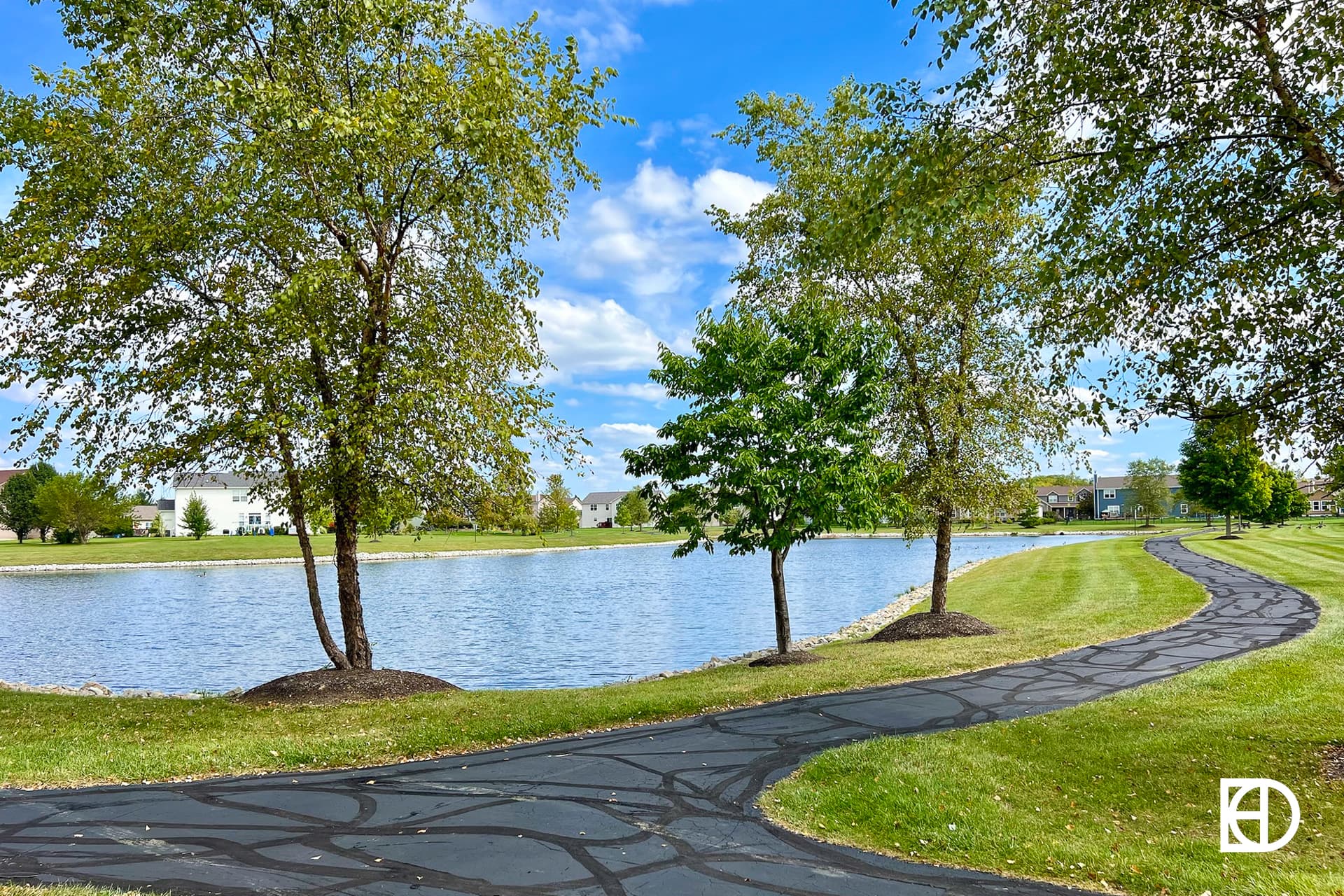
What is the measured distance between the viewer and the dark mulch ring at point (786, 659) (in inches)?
575

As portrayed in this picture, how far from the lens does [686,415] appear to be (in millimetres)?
14469

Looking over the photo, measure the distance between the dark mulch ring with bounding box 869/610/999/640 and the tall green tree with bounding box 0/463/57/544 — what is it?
8958 centimetres

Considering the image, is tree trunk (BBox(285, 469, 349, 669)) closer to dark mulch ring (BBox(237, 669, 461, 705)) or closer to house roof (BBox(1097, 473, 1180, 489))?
dark mulch ring (BBox(237, 669, 461, 705))

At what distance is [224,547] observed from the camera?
71.8m

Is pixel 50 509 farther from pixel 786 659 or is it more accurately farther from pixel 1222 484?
pixel 1222 484

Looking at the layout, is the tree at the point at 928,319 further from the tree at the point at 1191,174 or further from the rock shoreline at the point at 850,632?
the tree at the point at 1191,174

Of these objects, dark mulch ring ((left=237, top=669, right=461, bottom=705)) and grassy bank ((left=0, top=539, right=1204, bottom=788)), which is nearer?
grassy bank ((left=0, top=539, right=1204, bottom=788))

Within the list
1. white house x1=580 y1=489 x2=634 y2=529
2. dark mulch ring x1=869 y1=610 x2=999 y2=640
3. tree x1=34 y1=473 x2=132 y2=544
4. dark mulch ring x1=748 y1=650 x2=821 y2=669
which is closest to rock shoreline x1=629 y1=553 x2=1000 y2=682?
dark mulch ring x1=748 y1=650 x2=821 y2=669

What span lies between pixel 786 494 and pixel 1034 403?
21.2 feet

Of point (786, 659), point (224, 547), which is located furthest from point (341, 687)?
point (224, 547)

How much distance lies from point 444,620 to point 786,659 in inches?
705

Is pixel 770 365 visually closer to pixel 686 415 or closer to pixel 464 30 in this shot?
pixel 686 415

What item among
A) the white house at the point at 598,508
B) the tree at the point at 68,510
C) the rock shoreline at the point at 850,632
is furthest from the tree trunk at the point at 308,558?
the white house at the point at 598,508

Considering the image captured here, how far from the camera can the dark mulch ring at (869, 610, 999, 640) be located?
17.0 meters
